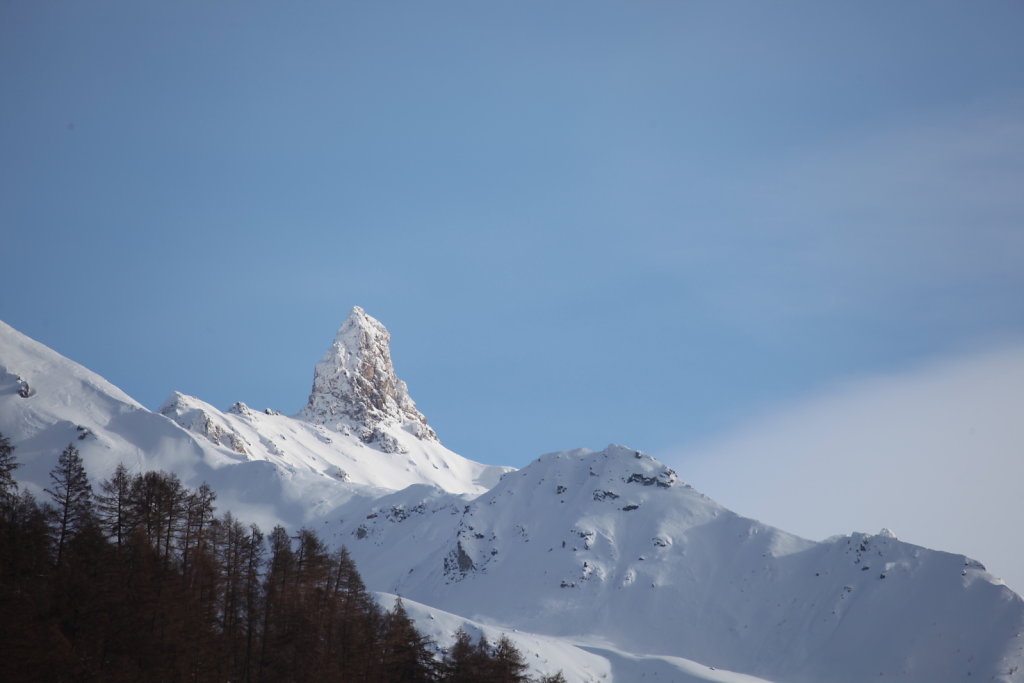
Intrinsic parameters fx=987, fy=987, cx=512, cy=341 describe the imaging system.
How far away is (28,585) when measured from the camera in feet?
128

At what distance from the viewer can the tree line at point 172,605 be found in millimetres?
37875

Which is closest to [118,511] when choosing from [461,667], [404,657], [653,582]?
[404,657]

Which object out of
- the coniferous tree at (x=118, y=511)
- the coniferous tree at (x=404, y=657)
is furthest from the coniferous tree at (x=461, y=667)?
the coniferous tree at (x=118, y=511)

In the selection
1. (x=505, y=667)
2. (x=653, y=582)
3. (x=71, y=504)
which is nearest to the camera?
(x=71, y=504)

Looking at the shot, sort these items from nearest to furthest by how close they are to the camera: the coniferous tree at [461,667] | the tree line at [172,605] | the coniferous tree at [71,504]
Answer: the tree line at [172,605]
the coniferous tree at [71,504]
the coniferous tree at [461,667]

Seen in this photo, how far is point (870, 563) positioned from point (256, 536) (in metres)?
75.3

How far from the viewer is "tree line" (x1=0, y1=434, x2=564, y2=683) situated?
3788 cm

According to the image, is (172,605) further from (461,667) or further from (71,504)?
(461,667)

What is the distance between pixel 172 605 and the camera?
4141 centimetres

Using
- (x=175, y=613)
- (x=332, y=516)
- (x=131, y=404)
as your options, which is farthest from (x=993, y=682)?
(x=131, y=404)

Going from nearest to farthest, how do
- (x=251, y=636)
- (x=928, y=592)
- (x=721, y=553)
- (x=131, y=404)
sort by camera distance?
(x=251, y=636) < (x=928, y=592) < (x=721, y=553) < (x=131, y=404)

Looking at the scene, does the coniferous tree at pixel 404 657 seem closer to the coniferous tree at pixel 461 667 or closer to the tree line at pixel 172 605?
the tree line at pixel 172 605

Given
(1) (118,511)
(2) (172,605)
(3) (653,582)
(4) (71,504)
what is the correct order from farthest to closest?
1. (3) (653,582)
2. (1) (118,511)
3. (4) (71,504)
4. (2) (172,605)

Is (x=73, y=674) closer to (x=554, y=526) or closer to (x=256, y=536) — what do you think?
(x=256, y=536)
